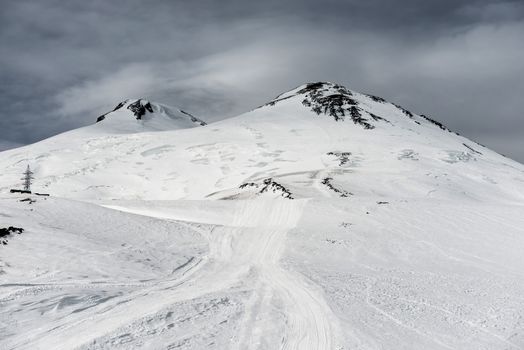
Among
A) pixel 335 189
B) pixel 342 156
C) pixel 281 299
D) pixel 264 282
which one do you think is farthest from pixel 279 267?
pixel 342 156

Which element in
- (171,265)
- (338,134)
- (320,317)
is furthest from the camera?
(338,134)

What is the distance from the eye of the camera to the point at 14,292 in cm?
1175

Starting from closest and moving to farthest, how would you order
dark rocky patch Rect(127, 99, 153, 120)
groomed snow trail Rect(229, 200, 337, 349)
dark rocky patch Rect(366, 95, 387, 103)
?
groomed snow trail Rect(229, 200, 337, 349), dark rocky patch Rect(366, 95, 387, 103), dark rocky patch Rect(127, 99, 153, 120)

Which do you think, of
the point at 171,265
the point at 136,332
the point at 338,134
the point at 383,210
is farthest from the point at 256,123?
the point at 136,332

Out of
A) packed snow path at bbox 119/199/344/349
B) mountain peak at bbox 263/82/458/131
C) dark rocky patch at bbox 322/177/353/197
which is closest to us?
packed snow path at bbox 119/199/344/349

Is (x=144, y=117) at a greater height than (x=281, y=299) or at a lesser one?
greater

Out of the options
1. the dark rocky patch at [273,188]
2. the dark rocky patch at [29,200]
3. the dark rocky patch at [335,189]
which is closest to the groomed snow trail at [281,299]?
the dark rocky patch at [273,188]

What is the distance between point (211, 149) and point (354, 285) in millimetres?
59134

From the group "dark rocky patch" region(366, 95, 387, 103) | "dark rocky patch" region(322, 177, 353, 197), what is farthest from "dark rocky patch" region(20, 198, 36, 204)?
"dark rocky patch" region(366, 95, 387, 103)

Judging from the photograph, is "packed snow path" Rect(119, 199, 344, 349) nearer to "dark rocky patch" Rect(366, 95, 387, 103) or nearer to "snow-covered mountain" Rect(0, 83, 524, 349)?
"snow-covered mountain" Rect(0, 83, 524, 349)

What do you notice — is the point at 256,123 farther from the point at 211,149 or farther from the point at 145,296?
the point at 145,296

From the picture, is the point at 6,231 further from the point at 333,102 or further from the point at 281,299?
the point at 333,102

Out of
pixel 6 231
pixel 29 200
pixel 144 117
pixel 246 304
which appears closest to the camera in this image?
pixel 246 304

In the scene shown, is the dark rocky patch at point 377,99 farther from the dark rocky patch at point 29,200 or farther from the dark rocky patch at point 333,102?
the dark rocky patch at point 29,200
